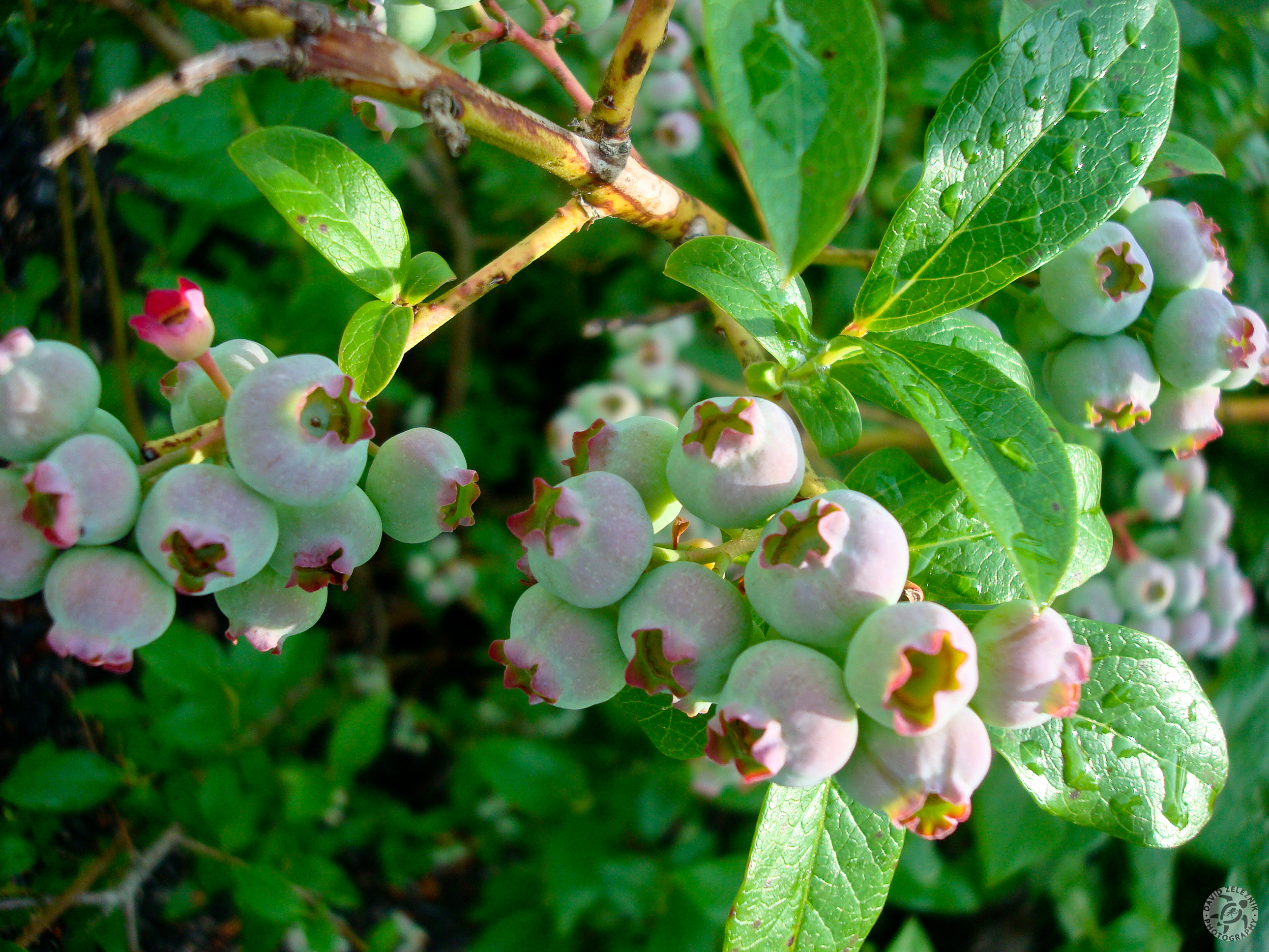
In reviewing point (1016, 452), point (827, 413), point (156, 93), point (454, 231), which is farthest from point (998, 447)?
point (454, 231)

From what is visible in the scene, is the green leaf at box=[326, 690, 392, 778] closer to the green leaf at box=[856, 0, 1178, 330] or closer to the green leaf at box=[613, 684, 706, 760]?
the green leaf at box=[613, 684, 706, 760]

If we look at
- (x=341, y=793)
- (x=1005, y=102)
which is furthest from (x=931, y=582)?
(x=341, y=793)

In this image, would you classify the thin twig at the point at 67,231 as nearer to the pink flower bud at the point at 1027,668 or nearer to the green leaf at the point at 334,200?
the green leaf at the point at 334,200

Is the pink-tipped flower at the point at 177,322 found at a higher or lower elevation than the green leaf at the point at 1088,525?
higher

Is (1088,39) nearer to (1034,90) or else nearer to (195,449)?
(1034,90)

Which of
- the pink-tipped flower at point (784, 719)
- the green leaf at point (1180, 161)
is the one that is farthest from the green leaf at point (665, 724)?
the green leaf at point (1180, 161)

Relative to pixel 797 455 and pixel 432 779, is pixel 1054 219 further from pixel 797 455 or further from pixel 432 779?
pixel 432 779
